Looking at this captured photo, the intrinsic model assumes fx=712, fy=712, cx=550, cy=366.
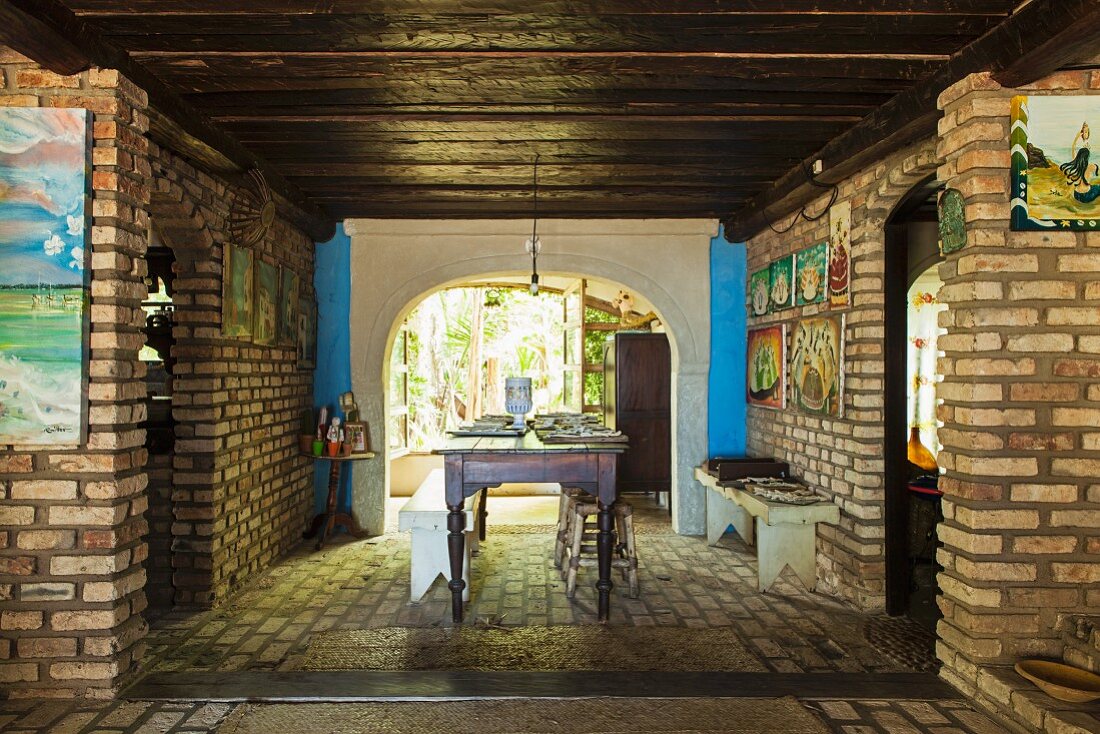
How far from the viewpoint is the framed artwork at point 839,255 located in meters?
4.86

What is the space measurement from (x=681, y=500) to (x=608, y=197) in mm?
2998

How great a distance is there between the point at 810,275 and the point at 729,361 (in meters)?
1.81

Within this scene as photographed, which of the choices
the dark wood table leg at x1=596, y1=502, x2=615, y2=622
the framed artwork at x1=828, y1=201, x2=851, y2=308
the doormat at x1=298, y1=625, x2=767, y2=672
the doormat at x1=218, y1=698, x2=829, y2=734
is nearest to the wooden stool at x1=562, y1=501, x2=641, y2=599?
the dark wood table leg at x1=596, y1=502, x2=615, y2=622

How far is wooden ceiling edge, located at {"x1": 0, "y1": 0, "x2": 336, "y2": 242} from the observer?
2.85 meters

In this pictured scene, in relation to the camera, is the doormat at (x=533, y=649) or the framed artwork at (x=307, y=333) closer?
the doormat at (x=533, y=649)

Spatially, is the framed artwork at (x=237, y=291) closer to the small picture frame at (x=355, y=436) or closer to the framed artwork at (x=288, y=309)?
the framed artwork at (x=288, y=309)

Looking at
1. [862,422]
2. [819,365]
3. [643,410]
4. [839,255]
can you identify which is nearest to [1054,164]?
[839,255]

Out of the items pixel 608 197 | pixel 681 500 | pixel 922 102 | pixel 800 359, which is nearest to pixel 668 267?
pixel 608 197

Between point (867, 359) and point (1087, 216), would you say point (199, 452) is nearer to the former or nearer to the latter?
point (867, 359)

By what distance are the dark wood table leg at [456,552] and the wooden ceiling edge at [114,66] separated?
8.63 feet

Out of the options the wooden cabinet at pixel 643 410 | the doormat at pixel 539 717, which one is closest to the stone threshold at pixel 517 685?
the doormat at pixel 539 717

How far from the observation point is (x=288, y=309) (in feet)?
20.1

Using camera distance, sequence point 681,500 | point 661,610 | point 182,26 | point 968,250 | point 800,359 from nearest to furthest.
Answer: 1. point 182,26
2. point 968,250
3. point 661,610
4. point 800,359
5. point 681,500

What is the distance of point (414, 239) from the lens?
7000 mm
